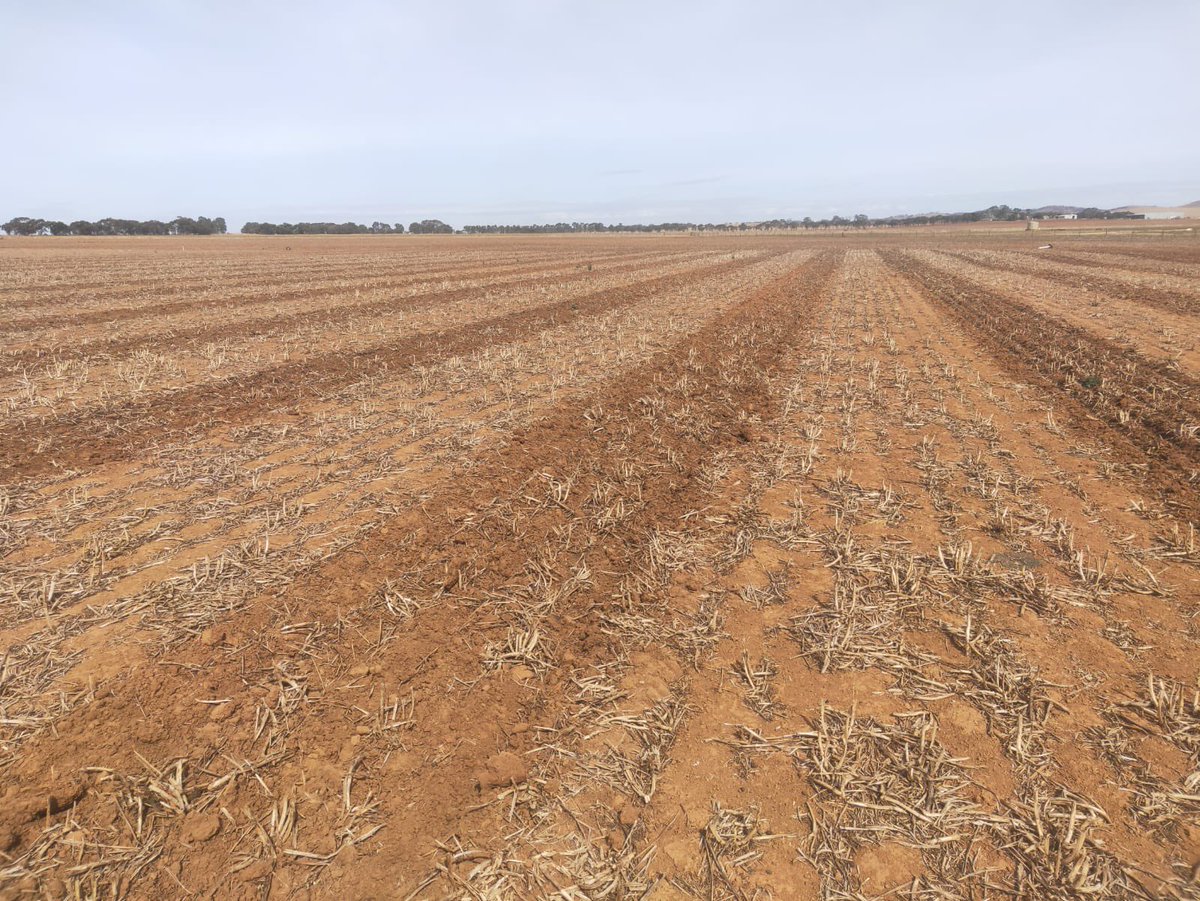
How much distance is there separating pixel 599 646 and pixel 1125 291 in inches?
1173

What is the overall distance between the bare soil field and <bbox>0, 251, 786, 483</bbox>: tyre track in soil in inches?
4.4

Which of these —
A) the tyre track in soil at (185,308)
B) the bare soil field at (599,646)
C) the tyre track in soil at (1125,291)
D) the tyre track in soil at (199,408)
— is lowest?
the bare soil field at (599,646)

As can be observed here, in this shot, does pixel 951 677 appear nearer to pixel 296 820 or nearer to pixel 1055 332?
→ pixel 296 820

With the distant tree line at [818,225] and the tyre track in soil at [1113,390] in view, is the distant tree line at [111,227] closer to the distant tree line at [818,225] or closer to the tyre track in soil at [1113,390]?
the distant tree line at [818,225]

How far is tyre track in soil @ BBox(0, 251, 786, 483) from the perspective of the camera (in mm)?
7148

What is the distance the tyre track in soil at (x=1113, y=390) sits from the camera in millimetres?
6942

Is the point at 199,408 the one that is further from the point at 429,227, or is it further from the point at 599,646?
the point at 429,227

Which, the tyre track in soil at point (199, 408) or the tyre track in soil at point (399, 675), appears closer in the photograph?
the tyre track in soil at point (399, 675)

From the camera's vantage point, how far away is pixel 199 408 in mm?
9086

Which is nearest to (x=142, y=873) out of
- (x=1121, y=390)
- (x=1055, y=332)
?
(x=1121, y=390)

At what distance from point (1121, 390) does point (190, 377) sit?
16981 millimetres

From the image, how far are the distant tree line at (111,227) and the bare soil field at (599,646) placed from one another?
162306 millimetres

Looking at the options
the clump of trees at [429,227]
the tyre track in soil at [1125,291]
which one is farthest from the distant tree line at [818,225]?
the tyre track in soil at [1125,291]

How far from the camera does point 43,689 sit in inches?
137
